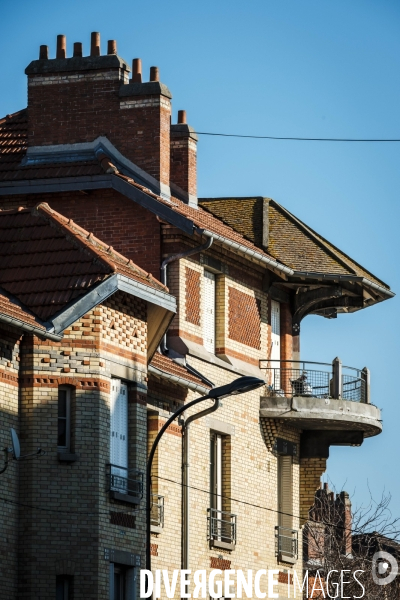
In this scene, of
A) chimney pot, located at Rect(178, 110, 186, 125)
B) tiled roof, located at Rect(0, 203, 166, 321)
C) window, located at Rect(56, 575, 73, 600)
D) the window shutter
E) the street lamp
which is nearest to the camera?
window, located at Rect(56, 575, 73, 600)

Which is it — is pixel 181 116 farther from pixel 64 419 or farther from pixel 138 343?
pixel 64 419

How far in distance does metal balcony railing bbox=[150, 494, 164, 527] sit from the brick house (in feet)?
0.21

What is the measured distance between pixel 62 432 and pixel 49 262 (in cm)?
296

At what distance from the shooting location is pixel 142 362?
3238 cm

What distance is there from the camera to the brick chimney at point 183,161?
4053cm

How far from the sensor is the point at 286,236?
139 ft

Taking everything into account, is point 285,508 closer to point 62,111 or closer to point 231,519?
point 231,519

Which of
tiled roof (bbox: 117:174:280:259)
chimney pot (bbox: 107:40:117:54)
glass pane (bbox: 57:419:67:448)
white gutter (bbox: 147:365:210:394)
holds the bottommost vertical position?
glass pane (bbox: 57:419:67:448)

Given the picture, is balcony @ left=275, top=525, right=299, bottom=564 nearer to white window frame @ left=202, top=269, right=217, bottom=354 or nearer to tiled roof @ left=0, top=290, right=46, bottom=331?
white window frame @ left=202, top=269, right=217, bottom=354

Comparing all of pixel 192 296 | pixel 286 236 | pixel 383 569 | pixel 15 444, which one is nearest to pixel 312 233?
pixel 286 236

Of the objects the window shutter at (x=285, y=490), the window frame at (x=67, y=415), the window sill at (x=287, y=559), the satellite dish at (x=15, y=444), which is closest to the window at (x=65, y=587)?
the window frame at (x=67, y=415)

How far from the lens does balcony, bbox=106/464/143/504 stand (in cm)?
3062

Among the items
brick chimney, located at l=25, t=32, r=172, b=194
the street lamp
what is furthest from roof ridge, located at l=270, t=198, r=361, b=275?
the street lamp

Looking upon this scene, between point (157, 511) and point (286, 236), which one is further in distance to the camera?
point (286, 236)
